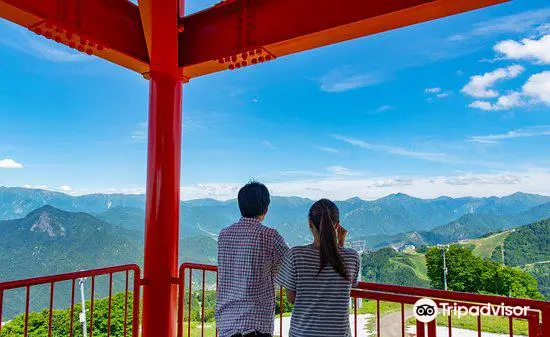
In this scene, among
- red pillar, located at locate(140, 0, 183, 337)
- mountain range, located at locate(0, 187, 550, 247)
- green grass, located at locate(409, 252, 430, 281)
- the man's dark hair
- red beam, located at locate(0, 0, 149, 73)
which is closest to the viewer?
the man's dark hair

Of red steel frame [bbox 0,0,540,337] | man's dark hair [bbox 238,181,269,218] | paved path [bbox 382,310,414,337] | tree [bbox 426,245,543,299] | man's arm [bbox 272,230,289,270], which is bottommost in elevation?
tree [bbox 426,245,543,299]

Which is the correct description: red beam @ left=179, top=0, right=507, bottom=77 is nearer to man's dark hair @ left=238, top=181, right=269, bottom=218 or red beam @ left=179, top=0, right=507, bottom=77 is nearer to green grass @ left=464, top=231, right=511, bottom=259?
man's dark hair @ left=238, top=181, right=269, bottom=218

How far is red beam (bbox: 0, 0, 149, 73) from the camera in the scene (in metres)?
3.16

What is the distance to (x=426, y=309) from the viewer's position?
2479 millimetres

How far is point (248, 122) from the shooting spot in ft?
315

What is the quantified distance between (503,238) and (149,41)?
76.0 meters

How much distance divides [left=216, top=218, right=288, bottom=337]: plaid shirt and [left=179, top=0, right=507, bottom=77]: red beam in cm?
196

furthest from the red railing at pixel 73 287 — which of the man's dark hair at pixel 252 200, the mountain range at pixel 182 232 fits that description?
the mountain range at pixel 182 232

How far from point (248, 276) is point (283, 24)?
240 centimetres

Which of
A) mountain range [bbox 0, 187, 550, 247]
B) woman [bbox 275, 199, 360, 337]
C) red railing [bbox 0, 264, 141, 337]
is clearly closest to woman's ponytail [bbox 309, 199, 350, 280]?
woman [bbox 275, 199, 360, 337]

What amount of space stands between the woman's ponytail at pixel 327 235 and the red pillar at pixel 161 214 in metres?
2.29

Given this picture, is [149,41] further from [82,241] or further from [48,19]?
[82,241]

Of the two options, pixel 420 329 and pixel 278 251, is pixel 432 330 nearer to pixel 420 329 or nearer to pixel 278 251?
pixel 420 329

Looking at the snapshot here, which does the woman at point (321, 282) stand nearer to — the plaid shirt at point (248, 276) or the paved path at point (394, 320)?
the plaid shirt at point (248, 276)
